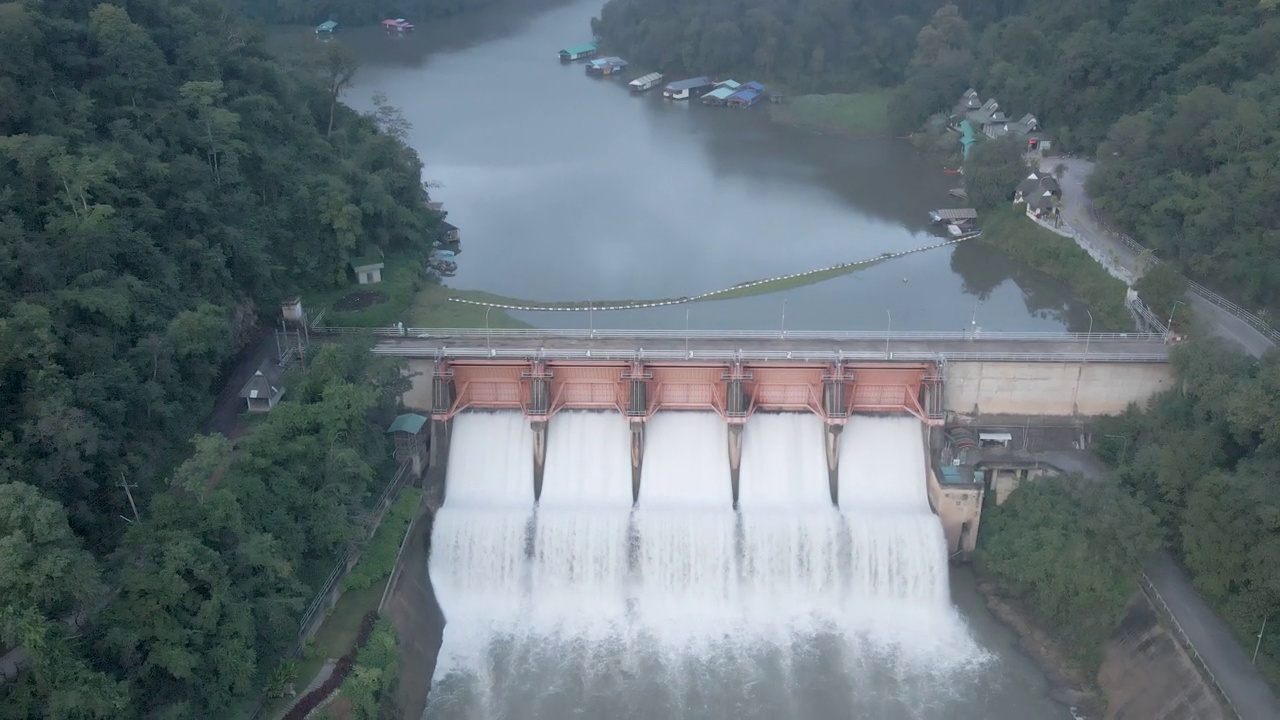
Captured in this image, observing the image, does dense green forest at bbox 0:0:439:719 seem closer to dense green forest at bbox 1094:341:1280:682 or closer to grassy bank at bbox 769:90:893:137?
dense green forest at bbox 1094:341:1280:682

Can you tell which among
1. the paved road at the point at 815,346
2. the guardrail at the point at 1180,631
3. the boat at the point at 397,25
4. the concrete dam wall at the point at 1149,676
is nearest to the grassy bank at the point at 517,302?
the paved road at the point at 815,346

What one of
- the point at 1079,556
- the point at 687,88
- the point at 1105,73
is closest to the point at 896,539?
the point at 1079,556

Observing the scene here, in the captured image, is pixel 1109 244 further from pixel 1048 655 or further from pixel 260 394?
pixel 260 394

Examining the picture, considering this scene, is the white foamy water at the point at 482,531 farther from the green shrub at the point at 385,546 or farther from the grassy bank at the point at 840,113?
the grassy bank at the point at 840,113

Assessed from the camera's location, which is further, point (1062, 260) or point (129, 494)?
point (1062, 260)

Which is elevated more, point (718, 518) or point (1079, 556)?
point (1079, 556)

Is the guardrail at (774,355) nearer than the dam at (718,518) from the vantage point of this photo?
No

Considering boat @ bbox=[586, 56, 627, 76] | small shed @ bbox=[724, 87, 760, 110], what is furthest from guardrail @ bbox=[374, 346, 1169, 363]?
boat @ bbox=[586, 56, 627, 76]
